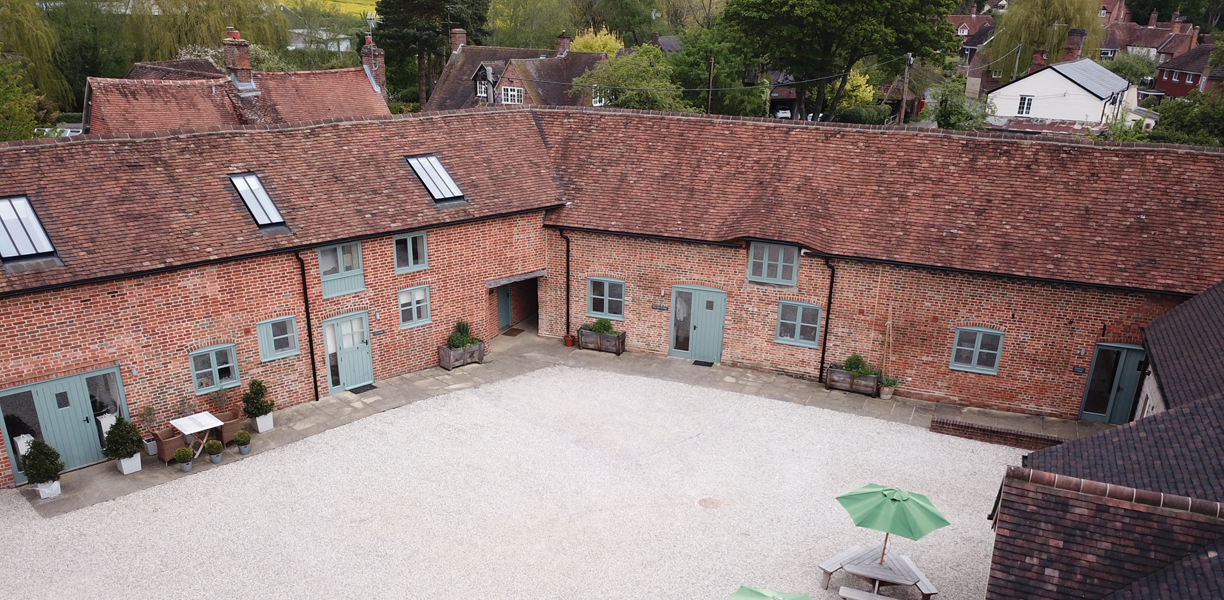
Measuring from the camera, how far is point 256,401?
17.1m

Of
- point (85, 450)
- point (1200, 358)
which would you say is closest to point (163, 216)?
point (85, 450)

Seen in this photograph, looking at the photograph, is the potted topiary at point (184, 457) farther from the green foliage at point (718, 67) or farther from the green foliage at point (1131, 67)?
the green foliage at point (1131, 67)

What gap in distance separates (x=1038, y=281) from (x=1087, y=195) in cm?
260

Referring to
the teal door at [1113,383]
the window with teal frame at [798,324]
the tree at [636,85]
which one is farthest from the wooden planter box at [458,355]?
the tree at [636,85]

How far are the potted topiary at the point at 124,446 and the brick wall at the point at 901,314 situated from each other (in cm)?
1063

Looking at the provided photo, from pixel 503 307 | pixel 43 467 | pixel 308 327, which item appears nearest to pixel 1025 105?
pixel 503 307

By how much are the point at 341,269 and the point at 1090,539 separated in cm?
1534

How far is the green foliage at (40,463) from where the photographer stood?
14.3 metres

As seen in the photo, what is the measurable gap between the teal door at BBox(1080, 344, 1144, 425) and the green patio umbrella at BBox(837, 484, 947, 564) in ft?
28.5

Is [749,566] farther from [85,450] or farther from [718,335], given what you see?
[85,450]

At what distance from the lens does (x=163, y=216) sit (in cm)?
1638

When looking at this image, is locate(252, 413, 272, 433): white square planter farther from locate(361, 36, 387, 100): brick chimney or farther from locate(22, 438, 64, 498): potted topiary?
locate(361, 36, 387, 100): brick chimney

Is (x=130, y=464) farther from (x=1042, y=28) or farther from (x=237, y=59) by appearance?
(x=1042, y=28)

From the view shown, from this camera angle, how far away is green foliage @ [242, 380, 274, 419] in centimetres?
1706
